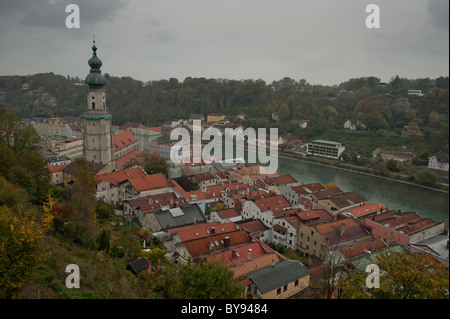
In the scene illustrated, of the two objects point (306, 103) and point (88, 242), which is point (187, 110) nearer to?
point (306, 103)

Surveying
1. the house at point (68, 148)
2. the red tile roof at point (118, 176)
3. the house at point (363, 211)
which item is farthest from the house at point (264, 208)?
the house at point (68, 148)

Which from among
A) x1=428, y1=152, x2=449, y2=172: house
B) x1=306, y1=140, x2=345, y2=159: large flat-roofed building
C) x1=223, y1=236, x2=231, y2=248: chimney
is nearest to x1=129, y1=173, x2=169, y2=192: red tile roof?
x1=223, y1=236, x2=231, y2=248: chimney

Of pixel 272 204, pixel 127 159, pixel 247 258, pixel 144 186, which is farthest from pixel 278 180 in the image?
pixel 247 258

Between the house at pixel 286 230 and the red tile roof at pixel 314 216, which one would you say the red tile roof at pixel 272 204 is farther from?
the red tile roof at pixel 314 216

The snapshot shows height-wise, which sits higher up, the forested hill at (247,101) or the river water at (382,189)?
the forested hill at (247,101)

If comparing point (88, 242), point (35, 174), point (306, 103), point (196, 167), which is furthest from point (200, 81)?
point (88, 242)

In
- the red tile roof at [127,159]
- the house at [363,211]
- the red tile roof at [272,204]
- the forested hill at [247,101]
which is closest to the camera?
the red tile roof at [272,204]

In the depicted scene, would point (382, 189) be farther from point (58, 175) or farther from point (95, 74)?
point (58, 175)
